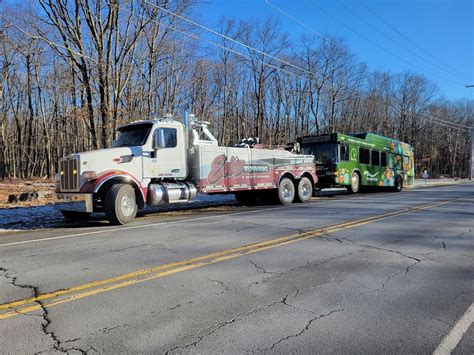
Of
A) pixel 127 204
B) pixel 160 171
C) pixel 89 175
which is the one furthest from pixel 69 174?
pixel 160 171

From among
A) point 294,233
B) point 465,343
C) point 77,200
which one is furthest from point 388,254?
point 77,200

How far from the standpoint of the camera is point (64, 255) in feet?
22.7

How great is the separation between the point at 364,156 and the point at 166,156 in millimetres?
14967

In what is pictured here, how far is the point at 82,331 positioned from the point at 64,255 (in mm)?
3598

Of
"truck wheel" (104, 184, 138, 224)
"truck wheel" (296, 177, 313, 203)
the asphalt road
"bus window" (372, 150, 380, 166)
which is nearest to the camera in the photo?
the asphalt road

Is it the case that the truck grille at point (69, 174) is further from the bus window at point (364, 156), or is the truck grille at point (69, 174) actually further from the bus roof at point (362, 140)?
the bus window at point (364, 156)

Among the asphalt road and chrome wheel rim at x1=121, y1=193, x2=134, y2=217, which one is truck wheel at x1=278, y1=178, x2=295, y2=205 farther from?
the asphalt road

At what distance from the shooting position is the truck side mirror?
39.6 feet

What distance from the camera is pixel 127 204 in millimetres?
11023

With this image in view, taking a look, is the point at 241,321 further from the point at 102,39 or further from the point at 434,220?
the point at 102,39

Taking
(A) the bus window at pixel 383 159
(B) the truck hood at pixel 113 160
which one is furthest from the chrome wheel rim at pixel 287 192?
(A) the bus window at pixel 383 159

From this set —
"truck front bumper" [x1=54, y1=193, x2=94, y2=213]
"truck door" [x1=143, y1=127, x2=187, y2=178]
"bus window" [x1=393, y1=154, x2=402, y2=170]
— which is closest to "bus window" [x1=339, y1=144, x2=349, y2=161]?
"bus window" [x1=393, y1=154, x2=402, y2=170]

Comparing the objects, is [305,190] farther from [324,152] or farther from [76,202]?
[76,202]

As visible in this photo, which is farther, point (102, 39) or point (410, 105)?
point (410, 105)
